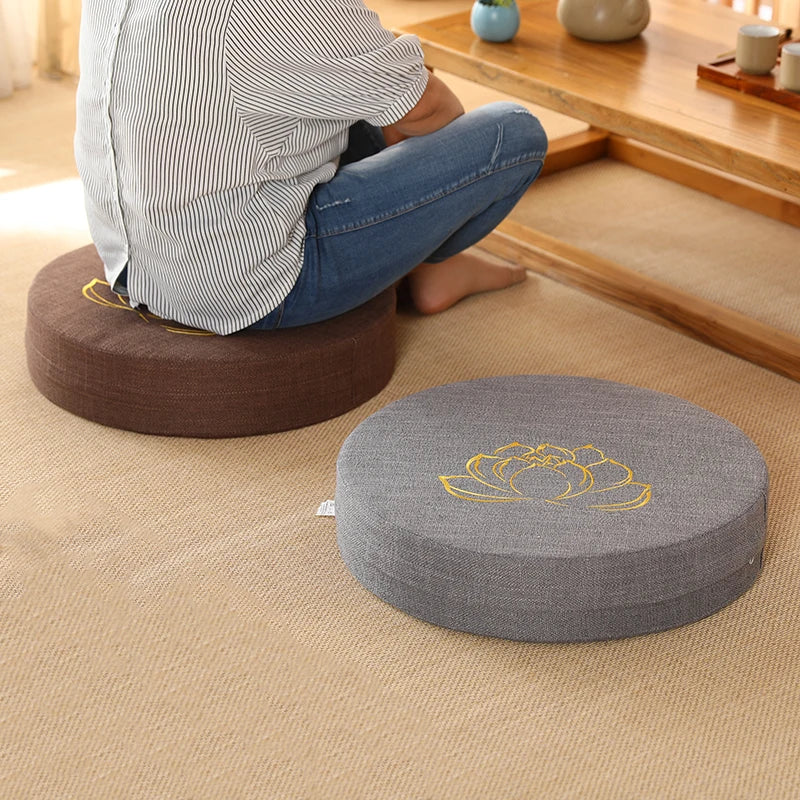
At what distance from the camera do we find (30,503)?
2.02 metres

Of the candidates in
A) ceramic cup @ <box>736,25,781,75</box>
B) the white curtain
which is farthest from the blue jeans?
the white curtain

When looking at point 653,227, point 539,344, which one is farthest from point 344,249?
point 653,227

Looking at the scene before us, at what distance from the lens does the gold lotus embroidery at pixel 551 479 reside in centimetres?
172

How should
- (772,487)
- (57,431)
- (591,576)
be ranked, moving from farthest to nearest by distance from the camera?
(57,431), (772,487), (591,576)

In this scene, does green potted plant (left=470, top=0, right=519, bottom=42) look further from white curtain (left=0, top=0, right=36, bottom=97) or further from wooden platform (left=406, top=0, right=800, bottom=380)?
white curtain (left=0, top=0, right=36, bottom=97)

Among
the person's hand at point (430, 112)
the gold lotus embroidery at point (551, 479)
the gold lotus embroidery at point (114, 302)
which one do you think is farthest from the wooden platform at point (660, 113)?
the gold lotus embroidery at point (114, 302)

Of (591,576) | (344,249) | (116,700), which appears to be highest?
(344,249)

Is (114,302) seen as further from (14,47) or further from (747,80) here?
(14,47)

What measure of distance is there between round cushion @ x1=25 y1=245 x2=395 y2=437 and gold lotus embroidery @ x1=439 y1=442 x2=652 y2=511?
46 cm

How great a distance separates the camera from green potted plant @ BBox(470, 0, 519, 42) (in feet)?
8.87

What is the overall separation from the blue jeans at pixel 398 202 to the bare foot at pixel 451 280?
0.75 ft

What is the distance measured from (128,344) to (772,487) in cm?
110

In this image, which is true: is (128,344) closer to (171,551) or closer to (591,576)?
(171,551)

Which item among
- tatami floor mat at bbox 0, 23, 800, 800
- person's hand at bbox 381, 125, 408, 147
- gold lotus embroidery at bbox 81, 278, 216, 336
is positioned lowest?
tatami floor mat at bbox 0, 23, 800, 800
